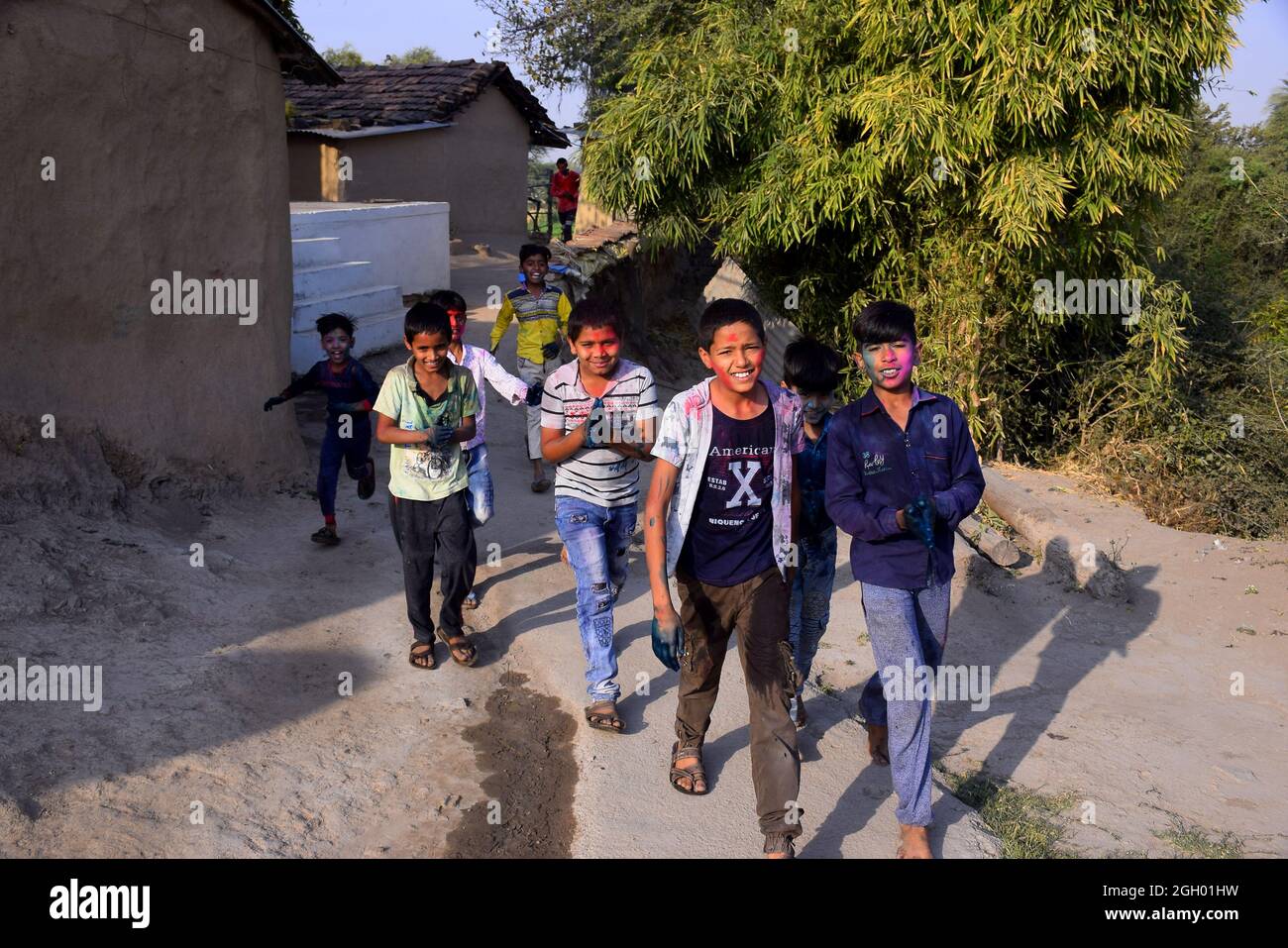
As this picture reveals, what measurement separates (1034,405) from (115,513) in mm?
7783

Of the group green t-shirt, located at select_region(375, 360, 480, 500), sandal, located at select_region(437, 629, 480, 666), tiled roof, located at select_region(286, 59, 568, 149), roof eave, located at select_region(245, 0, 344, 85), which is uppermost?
tiled roof, located at select_region(286, 59, 568, 149)

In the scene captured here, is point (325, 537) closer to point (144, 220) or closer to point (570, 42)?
point (144, 220)

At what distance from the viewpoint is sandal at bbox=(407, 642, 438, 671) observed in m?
5.25

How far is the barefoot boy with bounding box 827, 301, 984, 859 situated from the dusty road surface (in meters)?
0.48

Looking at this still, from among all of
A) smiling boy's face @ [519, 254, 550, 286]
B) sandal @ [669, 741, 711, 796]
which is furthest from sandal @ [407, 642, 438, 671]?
smiling boy's face @ [519, 254, 550, 286]

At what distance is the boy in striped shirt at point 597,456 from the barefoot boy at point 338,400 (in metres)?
2.27

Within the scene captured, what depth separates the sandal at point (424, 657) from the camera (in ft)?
17.2

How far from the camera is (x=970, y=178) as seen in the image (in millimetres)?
8922

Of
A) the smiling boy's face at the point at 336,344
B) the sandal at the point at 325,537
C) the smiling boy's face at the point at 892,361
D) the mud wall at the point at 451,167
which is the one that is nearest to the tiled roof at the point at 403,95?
the mud wall at the point at 451,167

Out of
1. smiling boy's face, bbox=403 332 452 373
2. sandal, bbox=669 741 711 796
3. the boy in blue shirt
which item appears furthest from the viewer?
smiling boy's face, bbox=403 332 452 373

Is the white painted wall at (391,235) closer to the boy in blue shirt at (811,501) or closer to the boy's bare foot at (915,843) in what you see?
the boy in blue shirt at (811,501)

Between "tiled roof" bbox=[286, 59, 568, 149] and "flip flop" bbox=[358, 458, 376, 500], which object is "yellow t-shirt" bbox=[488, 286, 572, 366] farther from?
"tiled roof" bbox=[286, 59, 568, 149]

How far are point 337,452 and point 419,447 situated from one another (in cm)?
173
